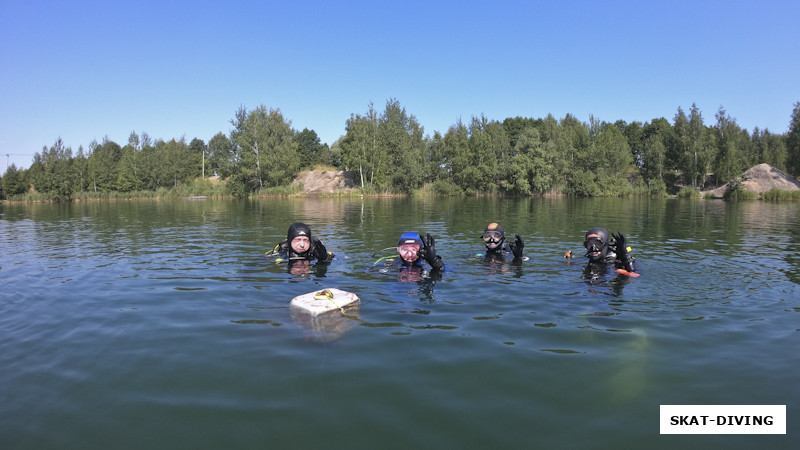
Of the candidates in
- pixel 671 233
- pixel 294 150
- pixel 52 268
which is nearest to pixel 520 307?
pixel 52 268

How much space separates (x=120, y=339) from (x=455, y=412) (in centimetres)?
540

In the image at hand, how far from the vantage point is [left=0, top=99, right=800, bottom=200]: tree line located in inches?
2712

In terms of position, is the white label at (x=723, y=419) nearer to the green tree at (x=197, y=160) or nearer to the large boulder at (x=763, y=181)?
the large boulder at (x=763, y=181)

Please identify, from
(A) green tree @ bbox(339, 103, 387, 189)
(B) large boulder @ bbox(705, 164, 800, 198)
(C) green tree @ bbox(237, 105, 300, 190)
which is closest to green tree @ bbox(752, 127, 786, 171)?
(B) large boulder @ bbox(705, 164, 800, 198)

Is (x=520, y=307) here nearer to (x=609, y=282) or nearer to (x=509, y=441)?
(x=609, y=282)

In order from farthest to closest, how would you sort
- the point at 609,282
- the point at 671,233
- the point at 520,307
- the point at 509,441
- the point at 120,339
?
the point at 671,233 → the point at 609,282 → the point at 520,307 → the point at 120,339 → the point at 509,441

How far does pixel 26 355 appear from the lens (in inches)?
249

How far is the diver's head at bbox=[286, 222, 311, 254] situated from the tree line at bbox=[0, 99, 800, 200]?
59.5m

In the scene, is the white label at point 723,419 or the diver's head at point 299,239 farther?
the diver's head at point 299,239

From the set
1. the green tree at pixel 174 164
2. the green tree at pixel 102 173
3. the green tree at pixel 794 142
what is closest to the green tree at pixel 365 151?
the green tree at pixel 174 164

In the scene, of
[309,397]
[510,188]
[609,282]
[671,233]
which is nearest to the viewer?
[309,397]

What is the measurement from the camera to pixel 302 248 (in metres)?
12.3

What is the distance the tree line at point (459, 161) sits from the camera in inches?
2712

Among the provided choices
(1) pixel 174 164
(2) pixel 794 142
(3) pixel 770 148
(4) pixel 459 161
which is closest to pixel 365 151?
(4) pixel 459 161
